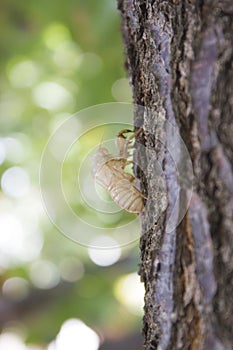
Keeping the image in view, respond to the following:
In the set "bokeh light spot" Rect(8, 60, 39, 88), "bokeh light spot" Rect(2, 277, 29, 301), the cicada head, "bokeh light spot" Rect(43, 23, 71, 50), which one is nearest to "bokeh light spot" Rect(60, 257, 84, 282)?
"bokeh light spot" Rect(2, 277, 29, 301)

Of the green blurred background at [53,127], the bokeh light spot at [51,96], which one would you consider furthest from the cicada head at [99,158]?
the bokeh light spot at [51,96]

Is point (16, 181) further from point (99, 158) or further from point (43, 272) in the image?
point (99, 158)

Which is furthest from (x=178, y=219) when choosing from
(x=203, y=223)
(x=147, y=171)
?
(x=147, y=171)

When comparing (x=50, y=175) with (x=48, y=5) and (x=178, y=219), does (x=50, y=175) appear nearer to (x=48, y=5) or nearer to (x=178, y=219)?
(x=178, y=219)

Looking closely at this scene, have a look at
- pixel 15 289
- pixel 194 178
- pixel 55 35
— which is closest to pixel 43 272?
pixel 15 289

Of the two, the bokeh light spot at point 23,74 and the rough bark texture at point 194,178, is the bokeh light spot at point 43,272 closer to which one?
the bokeh light spot at point 23,74

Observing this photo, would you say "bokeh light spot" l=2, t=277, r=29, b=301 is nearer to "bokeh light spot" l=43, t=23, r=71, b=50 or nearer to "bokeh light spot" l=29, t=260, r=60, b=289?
"bokeh light spot" l=29, t=260, r=60, b=289

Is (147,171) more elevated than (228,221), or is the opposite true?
(147,171)
